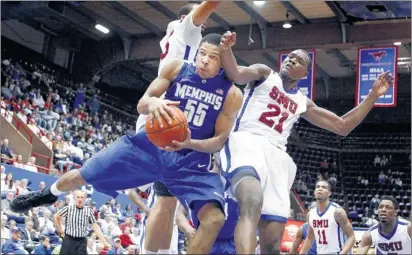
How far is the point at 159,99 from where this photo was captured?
4.62m

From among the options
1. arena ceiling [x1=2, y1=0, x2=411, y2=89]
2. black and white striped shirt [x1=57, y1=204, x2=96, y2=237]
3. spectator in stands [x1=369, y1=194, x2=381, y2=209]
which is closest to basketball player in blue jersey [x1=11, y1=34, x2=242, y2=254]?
black and white striped shirt [x1=57, y1=204, x2=96, y2=237]

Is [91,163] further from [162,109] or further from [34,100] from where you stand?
[34,100]

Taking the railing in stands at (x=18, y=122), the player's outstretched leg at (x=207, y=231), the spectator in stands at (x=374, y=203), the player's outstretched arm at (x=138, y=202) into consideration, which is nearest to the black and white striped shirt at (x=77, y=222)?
the player's outstretched arm at (x=138, y=202)

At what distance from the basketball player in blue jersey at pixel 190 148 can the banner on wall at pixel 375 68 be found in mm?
11780

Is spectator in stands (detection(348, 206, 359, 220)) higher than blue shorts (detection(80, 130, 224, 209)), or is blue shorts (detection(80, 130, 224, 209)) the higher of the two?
spectator in stands (detection(348, 206, 359, 220))

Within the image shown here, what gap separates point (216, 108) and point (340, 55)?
20831mm

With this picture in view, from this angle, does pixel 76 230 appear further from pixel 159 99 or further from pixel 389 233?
pixel 159 99

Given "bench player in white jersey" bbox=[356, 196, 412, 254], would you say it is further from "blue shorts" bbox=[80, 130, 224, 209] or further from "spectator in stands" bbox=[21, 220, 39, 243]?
"spectator in stands" bbox=[21, 220, 39, 243]

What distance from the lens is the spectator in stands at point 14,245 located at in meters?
10.9

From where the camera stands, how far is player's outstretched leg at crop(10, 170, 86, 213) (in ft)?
17.3

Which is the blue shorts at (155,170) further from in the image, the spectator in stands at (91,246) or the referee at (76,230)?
the spectator in stands at (91,246)

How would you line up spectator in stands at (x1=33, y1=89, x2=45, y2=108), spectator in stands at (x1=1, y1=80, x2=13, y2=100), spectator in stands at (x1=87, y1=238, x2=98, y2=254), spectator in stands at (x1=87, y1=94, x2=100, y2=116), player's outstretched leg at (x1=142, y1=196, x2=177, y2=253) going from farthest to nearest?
spectator in stands at (x1=87, y1=94, x2=100, y2=116) → spectator in stands at (x1=33, y1=89, x2=45, y2=108) → spectator in stands at (x1=1, y1=80, x2=13, y2=100) → spectator in stands at (x1=87, y1=238, x2=98, y2=254) → player's outstretched leg at (x1=142, y1=196, x2=177, y2=253)

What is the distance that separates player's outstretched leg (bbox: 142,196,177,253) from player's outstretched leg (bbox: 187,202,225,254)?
0.63 meters

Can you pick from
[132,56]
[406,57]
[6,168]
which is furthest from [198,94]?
[406,57]
